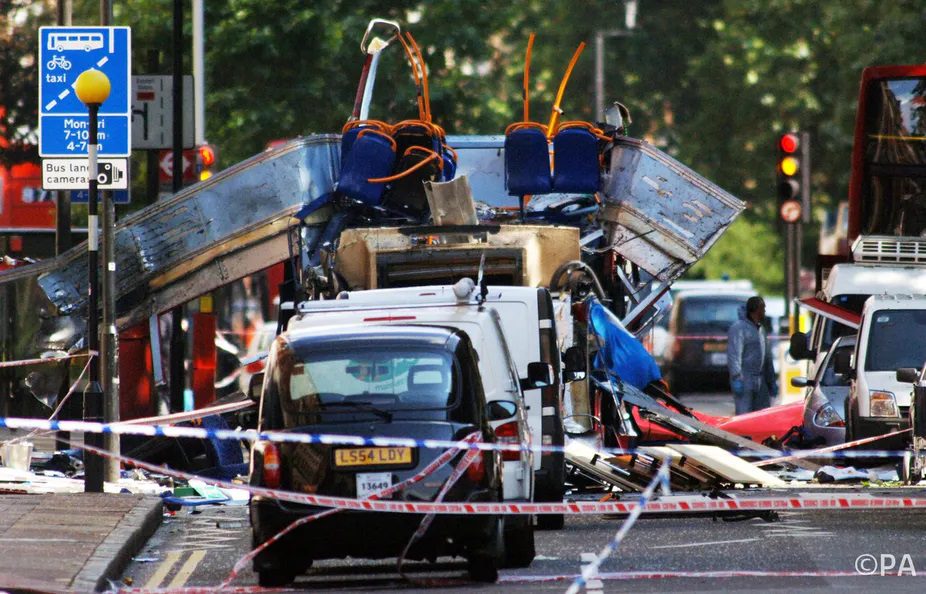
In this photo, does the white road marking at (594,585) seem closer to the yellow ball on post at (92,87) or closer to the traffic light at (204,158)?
the yellow ball on post at (92,87)

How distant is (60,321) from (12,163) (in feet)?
44.5

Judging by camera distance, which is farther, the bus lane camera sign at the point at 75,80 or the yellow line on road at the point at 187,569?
the bus lane camera sign at the point at 75,80

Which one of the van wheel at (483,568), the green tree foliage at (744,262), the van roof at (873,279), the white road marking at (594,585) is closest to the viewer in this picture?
the white road marking at (594,585)

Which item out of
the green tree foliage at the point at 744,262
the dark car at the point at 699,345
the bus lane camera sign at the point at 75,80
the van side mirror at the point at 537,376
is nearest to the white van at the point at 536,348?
the van side mirror at the point at 537,376

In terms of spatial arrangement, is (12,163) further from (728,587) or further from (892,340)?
(728,587)

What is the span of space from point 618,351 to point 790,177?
24.2ft

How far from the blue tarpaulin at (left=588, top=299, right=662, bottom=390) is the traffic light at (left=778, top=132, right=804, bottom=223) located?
263 inches

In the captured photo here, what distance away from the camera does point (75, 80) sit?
17906mm

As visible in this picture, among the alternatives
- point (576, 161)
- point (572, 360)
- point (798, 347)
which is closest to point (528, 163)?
point (576, 161)

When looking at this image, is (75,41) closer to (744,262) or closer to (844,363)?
(844,363)

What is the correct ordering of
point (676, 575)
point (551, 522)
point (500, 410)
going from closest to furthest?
1. point (676, 575)
2. point (500, 410)
3. point (551, 522)

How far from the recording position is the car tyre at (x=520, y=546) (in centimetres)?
1348

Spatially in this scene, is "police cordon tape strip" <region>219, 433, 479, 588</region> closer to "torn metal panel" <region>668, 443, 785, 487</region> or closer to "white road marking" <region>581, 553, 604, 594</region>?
"white road marking" <region>581, 553, 604, 594</region>

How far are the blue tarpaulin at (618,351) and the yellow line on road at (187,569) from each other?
20.2 ft
